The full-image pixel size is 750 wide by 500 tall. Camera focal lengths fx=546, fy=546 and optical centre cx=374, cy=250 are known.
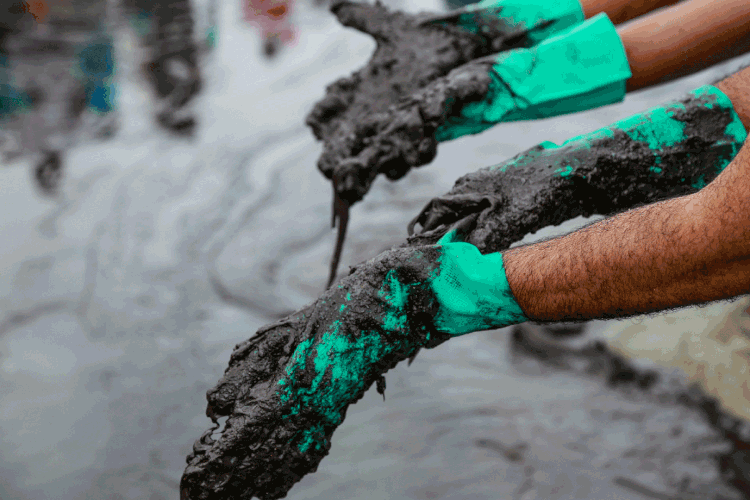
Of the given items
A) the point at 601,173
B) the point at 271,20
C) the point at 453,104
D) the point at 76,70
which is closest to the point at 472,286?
the point at 601,173

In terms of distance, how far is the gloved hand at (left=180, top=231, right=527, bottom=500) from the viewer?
1037 millimetres

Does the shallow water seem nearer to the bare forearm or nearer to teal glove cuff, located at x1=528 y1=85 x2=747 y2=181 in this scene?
teal glove cuff, located at x1=528 y1=85 x2=747 y2=181

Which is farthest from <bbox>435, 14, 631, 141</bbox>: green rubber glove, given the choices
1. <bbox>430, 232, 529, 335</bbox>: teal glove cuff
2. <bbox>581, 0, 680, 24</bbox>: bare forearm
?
<bbox>430, 232, 529, 335</bbox>: teal glove cuff

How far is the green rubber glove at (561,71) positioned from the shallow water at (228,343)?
0.92 m

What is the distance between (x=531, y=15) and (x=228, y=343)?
155cm

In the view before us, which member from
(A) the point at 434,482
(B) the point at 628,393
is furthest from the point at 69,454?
A: (B) the point at 628,393

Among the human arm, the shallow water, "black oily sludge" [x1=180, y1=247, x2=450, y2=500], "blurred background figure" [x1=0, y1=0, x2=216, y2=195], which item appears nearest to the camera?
the human arm

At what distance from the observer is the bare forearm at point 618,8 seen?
68.9 inches

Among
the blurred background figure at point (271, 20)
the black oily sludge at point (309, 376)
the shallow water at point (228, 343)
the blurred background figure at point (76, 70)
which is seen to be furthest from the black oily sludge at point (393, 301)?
the blurred background figure at point (271, 20)

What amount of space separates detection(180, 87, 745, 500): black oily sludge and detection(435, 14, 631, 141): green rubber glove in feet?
0.76

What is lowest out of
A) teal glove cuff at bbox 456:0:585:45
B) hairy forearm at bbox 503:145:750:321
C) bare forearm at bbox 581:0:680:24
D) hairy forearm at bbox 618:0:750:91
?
hairy forearm at bbox 503:145:750:321

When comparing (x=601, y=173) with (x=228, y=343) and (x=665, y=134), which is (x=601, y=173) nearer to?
(x=665, y=134)

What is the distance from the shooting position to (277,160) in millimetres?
3062

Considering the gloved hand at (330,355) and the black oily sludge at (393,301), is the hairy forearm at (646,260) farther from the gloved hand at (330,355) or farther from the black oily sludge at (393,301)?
the black oily sludge at (393,301)
